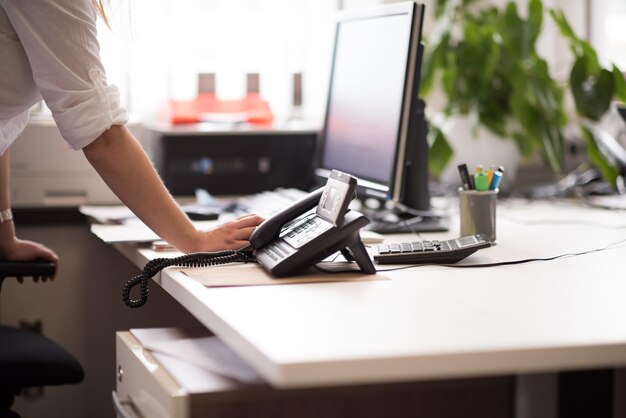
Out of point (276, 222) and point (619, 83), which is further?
point (619, 83)

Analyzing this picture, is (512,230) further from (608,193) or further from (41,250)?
(41,250)

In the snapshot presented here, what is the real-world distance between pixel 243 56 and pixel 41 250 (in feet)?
4.78

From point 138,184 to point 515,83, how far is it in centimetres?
142

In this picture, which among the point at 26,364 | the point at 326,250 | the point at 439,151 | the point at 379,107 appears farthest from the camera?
the point at 439,151

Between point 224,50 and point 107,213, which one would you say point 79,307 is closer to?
point 107,213

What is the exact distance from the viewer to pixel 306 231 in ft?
4.83

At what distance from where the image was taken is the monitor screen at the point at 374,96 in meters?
1.76

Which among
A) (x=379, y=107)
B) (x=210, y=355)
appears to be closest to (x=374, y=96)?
(x=379, y=107)

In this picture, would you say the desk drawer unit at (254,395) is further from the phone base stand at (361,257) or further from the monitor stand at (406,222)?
the monitor stand at (406,222)

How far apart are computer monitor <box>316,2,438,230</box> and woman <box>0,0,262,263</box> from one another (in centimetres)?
37

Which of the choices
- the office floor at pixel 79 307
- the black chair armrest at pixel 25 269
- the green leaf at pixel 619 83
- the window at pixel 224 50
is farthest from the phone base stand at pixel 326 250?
the window at pixel 224 50

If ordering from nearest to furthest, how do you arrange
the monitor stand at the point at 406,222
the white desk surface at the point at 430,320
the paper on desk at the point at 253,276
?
1. the white desk surface at the point at 430,320
2. the paper on desk at the point at 253,276
3. the monitor stand at the point at 406,222

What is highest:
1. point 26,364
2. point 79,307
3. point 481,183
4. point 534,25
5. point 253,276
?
point 534,25

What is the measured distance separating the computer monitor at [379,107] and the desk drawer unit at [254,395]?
525 mm
